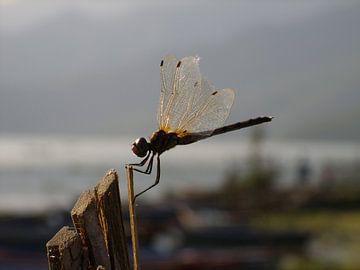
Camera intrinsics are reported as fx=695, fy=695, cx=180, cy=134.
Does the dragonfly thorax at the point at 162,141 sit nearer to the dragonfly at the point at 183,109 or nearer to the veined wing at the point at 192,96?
the dragonfly at the point at 183,109

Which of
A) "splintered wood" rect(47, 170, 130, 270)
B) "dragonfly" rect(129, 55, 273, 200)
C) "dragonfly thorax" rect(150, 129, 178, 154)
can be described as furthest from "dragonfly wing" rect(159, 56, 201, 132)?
"splintered wood" rect(47, 170, 130, 270)

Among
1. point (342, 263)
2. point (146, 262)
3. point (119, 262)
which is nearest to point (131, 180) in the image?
point (119, 262)

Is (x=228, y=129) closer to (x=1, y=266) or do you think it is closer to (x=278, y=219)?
(x=1, y=266)

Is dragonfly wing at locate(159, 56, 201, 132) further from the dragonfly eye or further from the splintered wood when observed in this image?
the splintered wood

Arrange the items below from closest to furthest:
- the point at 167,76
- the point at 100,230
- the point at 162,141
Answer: the point at 100,230 < the point at 162,141 < the point at 167,76

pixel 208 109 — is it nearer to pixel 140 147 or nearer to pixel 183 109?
pixel 183 109

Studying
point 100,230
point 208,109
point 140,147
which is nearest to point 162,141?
point 140,147

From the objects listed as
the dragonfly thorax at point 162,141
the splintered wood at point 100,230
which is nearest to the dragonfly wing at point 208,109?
the dragonfly thorax at point 162,141
